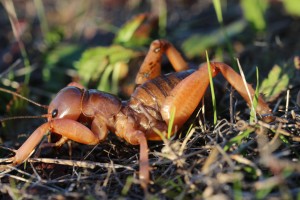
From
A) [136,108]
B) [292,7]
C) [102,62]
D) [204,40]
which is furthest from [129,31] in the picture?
[292,7]

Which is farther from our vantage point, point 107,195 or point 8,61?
point 8,61

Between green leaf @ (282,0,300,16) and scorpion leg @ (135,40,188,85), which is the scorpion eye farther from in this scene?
green leaf @ (282,0,300,16)

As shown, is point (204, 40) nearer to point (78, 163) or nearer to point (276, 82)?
point (276, 82)

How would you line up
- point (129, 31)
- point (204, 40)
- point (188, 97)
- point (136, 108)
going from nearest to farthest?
point (188, 97) < point (136, 108) < point (129, 31) < point (204, 40)

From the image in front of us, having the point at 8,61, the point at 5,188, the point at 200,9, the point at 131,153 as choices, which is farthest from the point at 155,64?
the point at 200,9

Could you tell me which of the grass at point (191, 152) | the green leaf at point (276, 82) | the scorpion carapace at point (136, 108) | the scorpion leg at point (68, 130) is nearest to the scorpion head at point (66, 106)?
the scorpion carapace at point (136, 108)

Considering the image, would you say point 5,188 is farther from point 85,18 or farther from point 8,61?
point 85,18

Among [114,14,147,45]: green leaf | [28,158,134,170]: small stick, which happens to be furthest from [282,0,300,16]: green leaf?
[28,158,134,170]: small stick

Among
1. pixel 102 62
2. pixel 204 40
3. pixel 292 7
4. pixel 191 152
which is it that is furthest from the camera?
pixel 292 7
